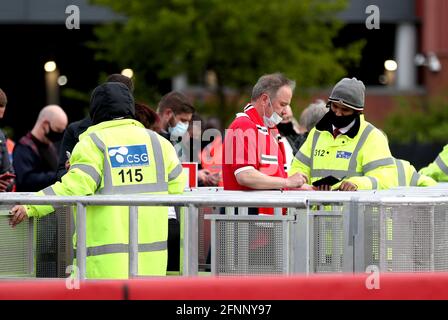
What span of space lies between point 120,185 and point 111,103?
52 cm

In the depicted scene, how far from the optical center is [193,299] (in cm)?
586

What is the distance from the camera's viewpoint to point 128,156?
6.68 metres

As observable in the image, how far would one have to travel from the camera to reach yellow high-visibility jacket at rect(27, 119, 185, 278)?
20.8ft

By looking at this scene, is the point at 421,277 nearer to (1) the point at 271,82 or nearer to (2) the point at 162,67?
(1) the point at 271,82

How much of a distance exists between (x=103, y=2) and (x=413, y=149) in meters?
12.1

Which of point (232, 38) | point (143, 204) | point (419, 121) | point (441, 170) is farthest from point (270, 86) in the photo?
point (419, 121)

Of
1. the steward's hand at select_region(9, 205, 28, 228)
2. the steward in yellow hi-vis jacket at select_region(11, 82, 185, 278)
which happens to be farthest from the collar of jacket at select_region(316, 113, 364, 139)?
the steward's hand at select_region(9, 205, 28, 228)

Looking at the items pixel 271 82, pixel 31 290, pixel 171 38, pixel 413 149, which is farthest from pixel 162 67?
pixel 31 290

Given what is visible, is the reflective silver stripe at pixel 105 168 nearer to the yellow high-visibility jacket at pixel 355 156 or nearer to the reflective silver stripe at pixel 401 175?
the yellow high-visibility jacket at pixel 355 156

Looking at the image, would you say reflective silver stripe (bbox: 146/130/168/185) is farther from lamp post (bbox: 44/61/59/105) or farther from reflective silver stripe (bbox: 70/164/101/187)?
lamp post (bbox: 44/61/59/105)

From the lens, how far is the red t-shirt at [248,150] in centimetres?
764

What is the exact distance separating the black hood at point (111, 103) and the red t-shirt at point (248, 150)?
90 cm

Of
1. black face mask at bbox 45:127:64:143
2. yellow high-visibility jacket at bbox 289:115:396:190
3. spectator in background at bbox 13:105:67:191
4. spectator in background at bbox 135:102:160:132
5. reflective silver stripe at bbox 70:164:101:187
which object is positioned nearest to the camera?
reflective silver stripe at bbox 70:164:101:187

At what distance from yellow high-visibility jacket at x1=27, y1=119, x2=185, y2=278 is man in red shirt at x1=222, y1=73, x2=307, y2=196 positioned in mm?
670
